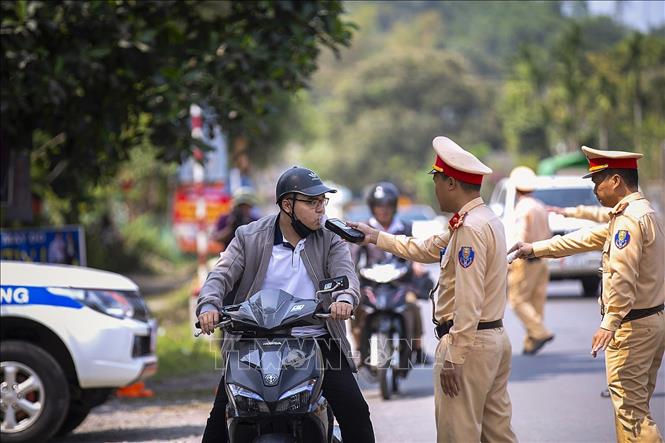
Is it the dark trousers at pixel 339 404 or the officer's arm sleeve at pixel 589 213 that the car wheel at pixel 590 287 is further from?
the dark trousers at pixel 339 404

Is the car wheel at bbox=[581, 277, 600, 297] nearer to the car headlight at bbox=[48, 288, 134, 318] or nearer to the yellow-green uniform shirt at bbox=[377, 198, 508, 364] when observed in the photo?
the car headlight at bbox=[48, 288, 134, 318]

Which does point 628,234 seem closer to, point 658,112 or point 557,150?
point 658,112

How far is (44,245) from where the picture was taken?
1305cm

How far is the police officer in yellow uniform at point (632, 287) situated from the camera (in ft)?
21.2

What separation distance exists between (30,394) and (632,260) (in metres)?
4.58

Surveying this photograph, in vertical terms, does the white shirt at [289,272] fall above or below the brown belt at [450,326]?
above

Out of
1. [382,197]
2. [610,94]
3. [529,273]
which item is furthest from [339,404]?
[610,94]

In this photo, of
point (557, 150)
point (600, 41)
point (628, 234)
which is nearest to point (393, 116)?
point (557, 150)

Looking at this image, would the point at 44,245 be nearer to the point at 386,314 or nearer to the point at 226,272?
the point at 386,314

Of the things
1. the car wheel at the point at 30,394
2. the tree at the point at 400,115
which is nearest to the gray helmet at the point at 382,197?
the car wheel at the point at 30,394

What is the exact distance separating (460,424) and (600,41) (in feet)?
163

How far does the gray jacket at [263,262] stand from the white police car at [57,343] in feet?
9.51

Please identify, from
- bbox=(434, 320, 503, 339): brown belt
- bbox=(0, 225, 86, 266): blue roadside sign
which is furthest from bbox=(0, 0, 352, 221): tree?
bbox=(434, 320, 503, 339): brown belt

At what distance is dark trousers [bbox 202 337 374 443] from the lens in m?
6.09
